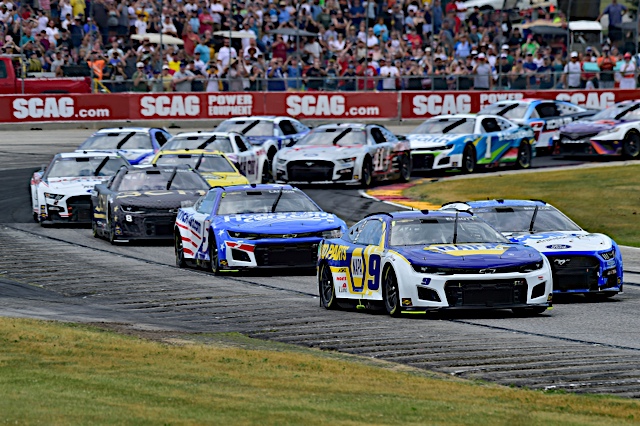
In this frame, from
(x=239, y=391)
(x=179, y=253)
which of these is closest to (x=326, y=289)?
(x=179, y=253)

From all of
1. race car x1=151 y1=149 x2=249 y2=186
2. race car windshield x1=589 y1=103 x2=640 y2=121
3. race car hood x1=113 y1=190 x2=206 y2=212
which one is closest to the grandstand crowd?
race car windshield x1=589 y1=103 x2=640 y2=121

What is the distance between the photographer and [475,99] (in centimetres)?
4481

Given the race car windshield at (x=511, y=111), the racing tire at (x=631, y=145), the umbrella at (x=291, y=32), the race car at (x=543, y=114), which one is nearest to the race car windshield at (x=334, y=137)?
the race car at (x=543, y=114)

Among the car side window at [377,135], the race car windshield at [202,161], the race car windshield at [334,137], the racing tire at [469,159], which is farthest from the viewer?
the racing tire at [469,159]

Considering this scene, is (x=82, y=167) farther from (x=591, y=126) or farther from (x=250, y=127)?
(x=591, y=126)

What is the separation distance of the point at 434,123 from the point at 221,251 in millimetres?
16722

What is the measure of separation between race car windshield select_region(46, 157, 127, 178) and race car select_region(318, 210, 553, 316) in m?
11.9

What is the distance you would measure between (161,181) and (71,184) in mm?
2811

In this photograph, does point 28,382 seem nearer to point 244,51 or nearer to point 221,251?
point 221,251

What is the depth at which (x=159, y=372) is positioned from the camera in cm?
995

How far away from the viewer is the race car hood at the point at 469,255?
13.8 m

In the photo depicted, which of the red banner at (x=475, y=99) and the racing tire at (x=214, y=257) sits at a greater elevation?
the racing tire at (x=214, y=257)

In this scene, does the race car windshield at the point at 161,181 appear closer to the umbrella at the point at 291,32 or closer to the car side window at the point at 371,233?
the car side window at the point at 371,233

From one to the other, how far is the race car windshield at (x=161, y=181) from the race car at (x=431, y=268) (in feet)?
28.2
